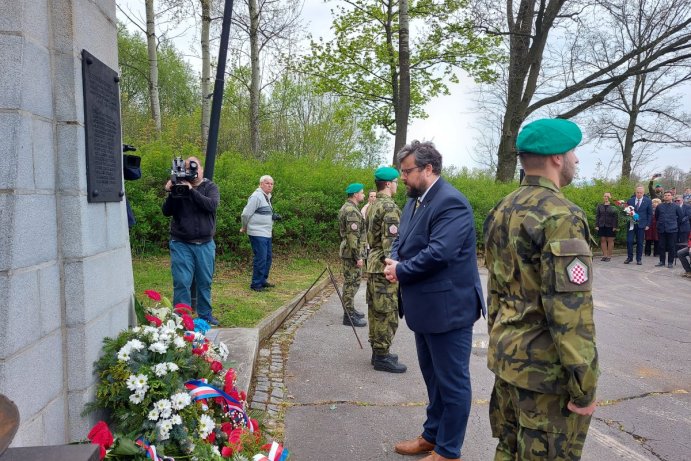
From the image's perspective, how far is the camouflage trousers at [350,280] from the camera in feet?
23.9

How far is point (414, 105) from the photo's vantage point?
75.5 feet

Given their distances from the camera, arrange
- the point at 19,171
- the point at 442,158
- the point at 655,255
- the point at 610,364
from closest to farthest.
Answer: the point at 19,171, the point at 442,158, the point at 610,364, the point at 655,255

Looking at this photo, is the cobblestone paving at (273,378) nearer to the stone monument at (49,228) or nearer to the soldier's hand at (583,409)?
the stone monument at (49,228)

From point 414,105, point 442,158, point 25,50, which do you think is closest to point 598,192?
point 414,105

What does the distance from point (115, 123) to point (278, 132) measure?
2208 centimetres

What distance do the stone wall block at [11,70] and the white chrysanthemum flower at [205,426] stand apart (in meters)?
1.83

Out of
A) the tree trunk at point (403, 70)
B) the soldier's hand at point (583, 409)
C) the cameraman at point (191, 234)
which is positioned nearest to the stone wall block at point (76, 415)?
the soldier's hand at point (583, 409)

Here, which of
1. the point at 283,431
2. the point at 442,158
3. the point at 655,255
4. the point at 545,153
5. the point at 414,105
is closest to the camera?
the point at 545,153

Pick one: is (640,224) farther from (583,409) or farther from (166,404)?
(166,404)

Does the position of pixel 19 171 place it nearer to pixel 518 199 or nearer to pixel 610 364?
pixel 518 199

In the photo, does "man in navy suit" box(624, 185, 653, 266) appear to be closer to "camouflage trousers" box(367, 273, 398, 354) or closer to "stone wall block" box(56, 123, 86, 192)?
"camouflage trousers" box(367, 273, 398, 354)

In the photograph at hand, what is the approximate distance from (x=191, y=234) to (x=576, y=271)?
4559mm

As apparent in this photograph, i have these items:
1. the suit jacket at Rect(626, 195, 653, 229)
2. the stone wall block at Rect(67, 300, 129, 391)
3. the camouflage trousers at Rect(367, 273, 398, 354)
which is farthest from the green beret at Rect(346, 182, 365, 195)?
the suit jacket at Rect(626, 195, 653, 229)

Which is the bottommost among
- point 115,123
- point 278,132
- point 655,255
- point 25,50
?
point 655,255
